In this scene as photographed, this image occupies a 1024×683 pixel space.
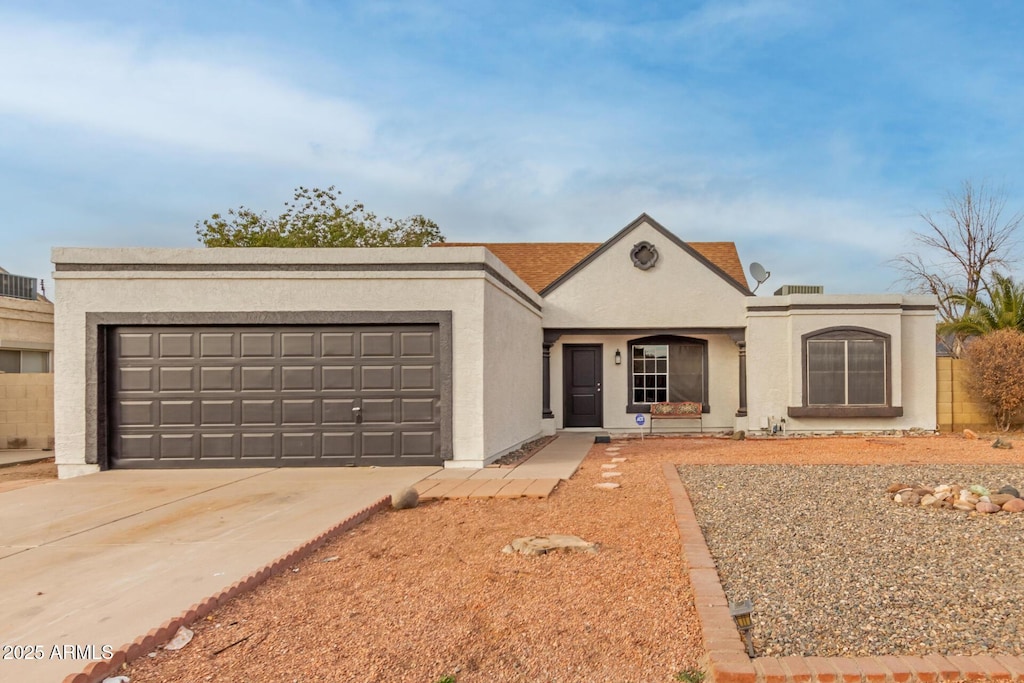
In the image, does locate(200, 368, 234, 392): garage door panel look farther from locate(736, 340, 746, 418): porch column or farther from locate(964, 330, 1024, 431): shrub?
locate(964, 330, 1024, 431): shrub

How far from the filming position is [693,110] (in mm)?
15742

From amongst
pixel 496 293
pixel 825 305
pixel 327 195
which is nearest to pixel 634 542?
pixel 496 293

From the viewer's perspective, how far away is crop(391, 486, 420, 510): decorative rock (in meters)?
6.82

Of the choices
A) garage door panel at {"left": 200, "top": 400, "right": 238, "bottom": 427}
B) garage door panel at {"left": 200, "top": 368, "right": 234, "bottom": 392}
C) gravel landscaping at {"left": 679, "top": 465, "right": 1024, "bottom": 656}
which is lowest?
gravel landscaping at {"left": 679, "top": 465, "right": 1024, "bottom": 656}

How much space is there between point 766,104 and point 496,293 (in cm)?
989

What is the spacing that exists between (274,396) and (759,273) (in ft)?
40.5

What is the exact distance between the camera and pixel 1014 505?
19.5 ft

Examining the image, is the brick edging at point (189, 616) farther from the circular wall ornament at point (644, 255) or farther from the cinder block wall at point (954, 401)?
the cinder block wall at point (954, 401)

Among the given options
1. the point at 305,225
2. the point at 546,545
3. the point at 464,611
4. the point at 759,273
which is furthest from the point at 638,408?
the point at 305,225

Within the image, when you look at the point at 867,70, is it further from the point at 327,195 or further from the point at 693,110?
the point at 327,195

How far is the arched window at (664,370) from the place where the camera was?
15391 mm

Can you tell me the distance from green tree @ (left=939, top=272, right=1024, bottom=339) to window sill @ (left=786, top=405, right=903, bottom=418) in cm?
361

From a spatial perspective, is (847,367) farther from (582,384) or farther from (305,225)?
(305,225)

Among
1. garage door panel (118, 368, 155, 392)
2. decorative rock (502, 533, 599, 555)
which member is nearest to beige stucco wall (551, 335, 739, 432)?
garage door panel (118, 368, 155, 392)
